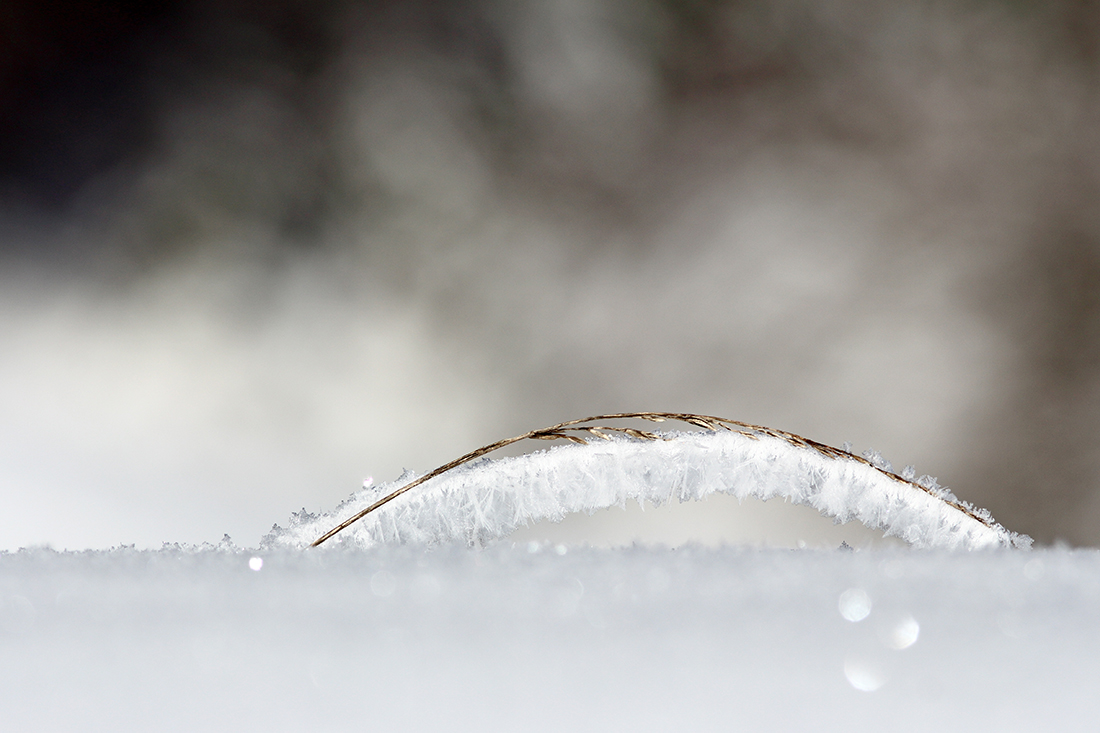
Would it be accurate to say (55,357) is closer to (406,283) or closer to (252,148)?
(252,148)

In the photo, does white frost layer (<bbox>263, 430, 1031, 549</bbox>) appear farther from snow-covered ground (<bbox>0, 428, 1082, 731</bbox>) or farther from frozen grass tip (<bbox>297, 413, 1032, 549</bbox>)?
snow-covered ground (<bbox>0, 428, 1082, 731</bbox>)

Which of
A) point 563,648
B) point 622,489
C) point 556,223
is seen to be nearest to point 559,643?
point 563,648

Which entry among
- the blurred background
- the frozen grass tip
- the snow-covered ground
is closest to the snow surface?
the snow-covered ground

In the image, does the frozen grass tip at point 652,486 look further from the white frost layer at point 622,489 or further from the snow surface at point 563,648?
the snow surface at point 563,648

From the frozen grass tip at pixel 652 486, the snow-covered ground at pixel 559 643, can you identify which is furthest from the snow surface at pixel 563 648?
the frozen grass tip at pixel 652 486

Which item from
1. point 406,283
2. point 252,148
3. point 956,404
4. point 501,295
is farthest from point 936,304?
point 252,148

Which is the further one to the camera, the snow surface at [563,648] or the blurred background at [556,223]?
the blurred background at [556,223]
